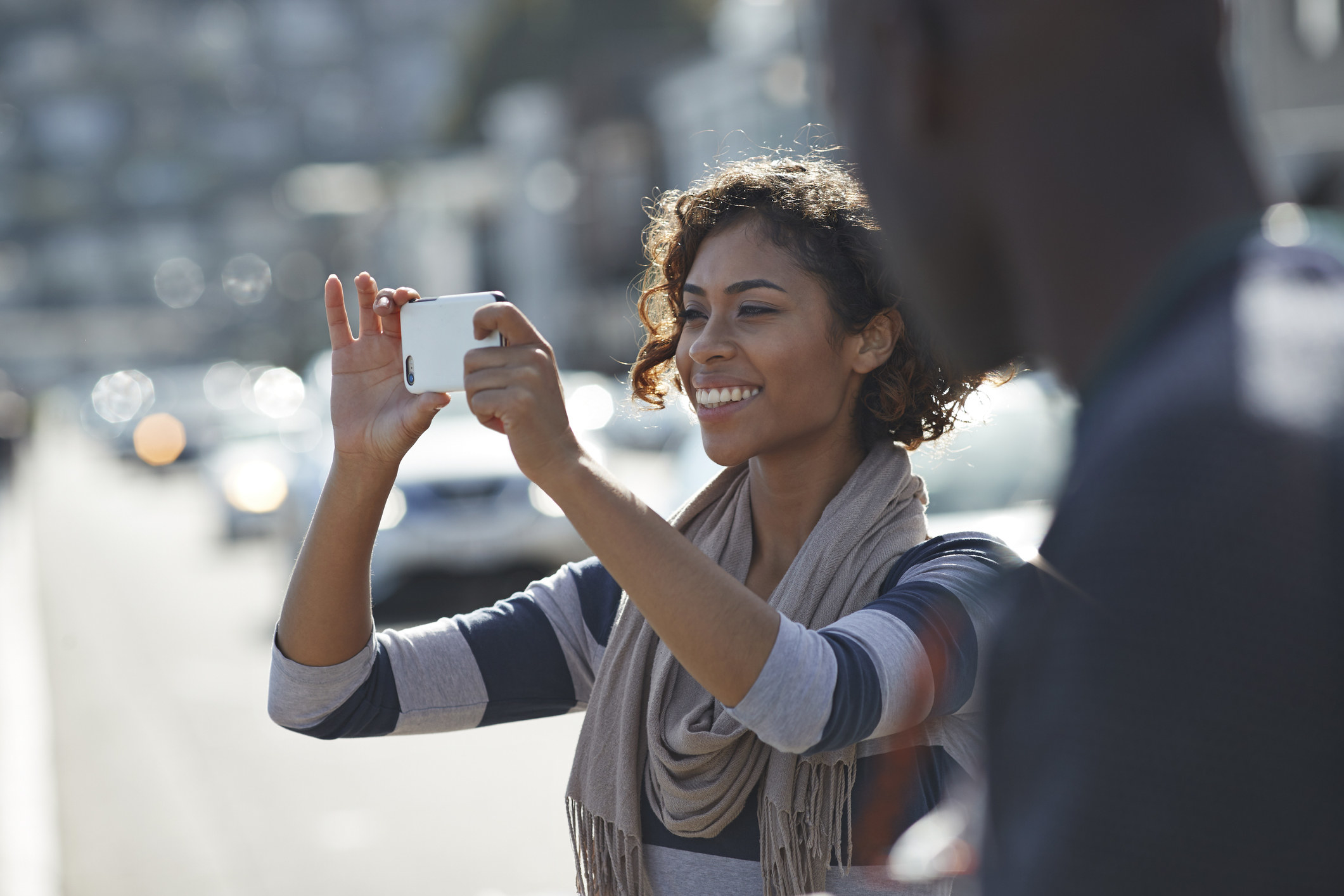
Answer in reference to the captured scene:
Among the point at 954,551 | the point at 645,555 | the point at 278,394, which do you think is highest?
the point at 645,555

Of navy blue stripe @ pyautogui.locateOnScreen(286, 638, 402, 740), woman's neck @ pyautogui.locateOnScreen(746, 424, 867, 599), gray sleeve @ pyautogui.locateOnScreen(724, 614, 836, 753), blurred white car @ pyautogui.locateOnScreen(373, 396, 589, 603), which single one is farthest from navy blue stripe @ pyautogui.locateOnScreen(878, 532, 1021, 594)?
blurred white car @ pyautogui.locateOnScreen(373, 396, 589, 603)

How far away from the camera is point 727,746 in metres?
1.80

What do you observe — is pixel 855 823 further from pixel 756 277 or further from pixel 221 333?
pixel 221 333

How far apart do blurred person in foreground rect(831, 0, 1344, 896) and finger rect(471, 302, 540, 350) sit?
0.77 meters

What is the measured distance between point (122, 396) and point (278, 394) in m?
10.5

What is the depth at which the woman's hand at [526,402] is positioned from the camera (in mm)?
1460

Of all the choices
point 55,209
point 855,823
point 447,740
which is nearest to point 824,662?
point 855,823

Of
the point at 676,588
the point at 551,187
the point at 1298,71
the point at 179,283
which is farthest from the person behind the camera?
the point at 179,283

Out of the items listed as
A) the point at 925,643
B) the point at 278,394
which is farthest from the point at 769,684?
the point at 278,394

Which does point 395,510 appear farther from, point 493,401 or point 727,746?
point 493,401

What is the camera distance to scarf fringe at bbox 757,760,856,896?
172cm

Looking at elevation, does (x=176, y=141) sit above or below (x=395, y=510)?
above

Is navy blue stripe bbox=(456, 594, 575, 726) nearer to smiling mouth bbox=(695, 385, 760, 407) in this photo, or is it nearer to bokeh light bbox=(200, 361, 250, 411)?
smiling mouth bbox=(695, 385, 760, 407)

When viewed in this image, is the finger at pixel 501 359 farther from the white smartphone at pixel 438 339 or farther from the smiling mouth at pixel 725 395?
the smiling mouth at pixel 725 395
